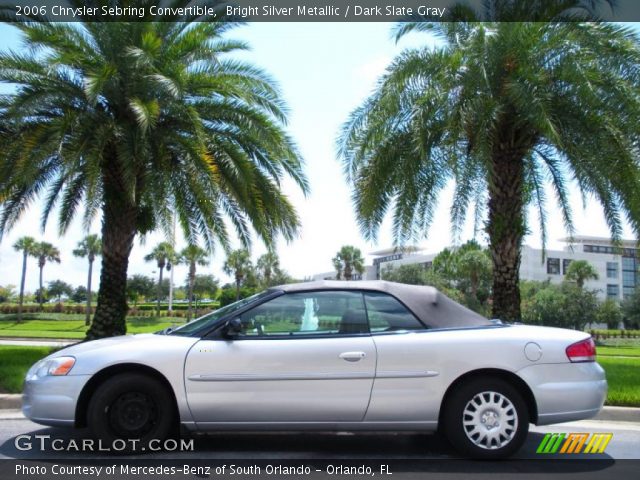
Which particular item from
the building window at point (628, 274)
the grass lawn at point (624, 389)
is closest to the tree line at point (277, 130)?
the grass lawn at point (624, 389)

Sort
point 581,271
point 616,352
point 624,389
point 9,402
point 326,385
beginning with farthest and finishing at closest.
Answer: point 581,271 → point 616,352 → point 624,389 → point 9,402 → point 326,385

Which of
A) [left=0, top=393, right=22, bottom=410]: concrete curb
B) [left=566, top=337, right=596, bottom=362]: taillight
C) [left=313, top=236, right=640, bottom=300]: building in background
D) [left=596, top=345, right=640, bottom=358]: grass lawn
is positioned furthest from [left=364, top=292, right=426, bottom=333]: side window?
[left=313, top=236, right=640, bottom=300]: building in background

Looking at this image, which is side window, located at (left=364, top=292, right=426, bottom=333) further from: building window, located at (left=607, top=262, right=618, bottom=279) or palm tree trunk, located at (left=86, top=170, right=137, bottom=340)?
building window, located at (left=607, top=262, right=618, bottom=279)

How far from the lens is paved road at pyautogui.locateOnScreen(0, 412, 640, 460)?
5.14 meters

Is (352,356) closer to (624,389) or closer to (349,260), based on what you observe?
(624,389)

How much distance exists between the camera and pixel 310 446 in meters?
5.51

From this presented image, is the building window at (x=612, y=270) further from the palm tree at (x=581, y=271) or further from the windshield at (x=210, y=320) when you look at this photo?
the windshield at (x=210, y=320)

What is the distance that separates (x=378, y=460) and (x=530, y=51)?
831 cm

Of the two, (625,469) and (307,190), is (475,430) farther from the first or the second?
(307,190)

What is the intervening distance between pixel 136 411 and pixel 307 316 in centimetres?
162

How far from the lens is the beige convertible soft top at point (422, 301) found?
5.33 m

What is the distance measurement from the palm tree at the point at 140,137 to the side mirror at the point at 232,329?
6338mm

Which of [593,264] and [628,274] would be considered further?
[628,274]

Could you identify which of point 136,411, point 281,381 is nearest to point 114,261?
point 136,411
